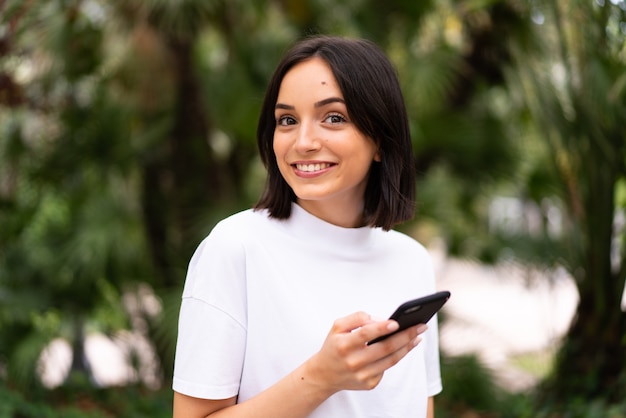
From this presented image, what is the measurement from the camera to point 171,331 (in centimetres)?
367

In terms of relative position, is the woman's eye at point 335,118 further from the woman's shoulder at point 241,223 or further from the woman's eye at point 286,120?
the woman's shoulder at point 241,223

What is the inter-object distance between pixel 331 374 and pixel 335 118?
437 millimetres

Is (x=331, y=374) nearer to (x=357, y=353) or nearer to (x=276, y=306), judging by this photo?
(x=357, y=353)

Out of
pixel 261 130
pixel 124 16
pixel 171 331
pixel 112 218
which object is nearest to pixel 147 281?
pixel 112 218

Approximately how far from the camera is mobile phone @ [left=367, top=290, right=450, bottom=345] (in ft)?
3.22

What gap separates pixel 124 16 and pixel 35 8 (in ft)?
2.77

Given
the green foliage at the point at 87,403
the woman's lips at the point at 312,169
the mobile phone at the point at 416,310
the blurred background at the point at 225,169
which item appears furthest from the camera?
the green foliage at the point at 87,403

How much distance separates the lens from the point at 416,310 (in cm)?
100

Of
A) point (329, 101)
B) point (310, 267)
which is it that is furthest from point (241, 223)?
point (329, 101)

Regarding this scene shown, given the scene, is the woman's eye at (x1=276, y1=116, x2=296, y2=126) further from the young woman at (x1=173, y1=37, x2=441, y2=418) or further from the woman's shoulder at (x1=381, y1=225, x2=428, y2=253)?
the woman's shoulder at (x1=381, y1=225, x2=428, y2=253)

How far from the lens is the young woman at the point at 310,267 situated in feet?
3.70

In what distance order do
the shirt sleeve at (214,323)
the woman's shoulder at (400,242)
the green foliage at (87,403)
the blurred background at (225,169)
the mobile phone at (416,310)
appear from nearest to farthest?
the mobile phone at (416,310) < the shirt sleeve at (214,323) < the woman's shoulder at (400,242) < the blurred background at (225,169) < the green foliage at (87,403)

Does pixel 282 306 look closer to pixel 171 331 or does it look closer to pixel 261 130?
pixel 261 130

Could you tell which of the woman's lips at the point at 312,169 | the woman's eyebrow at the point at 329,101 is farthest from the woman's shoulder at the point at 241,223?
the woman's eyebrow at the point at 329,101
